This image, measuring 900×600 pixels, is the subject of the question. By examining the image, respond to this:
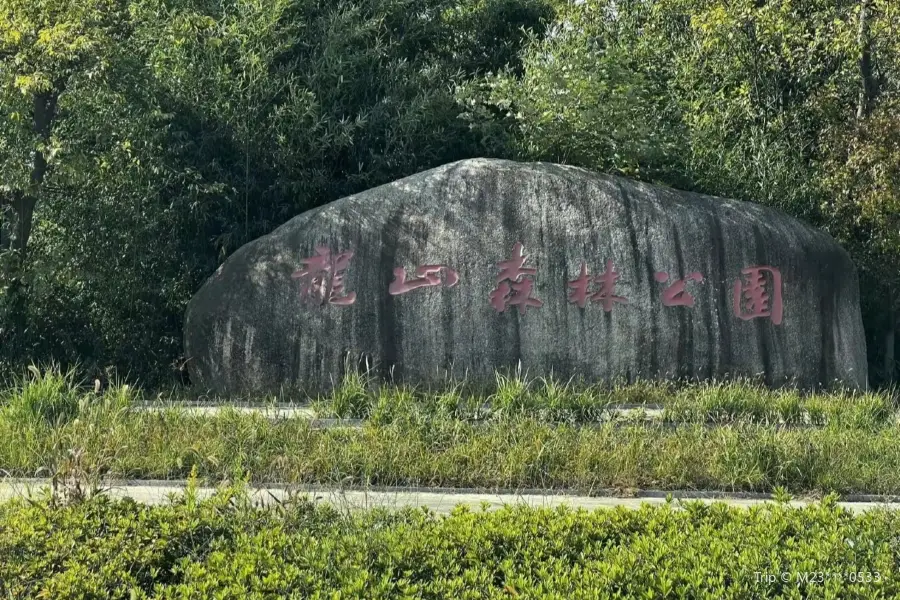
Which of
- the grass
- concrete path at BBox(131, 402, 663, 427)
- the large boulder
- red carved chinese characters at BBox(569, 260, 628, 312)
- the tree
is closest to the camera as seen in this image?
the grass

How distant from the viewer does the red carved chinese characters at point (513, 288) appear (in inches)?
344

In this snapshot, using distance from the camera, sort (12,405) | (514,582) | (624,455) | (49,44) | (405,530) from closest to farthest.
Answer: (514,582) < (405,530) < (624,455) < (12,405) < (49,44)

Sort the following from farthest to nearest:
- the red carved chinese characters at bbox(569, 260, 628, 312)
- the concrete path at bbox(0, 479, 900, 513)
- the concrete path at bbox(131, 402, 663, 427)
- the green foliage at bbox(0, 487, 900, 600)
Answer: the red carved chinese characters at bbox(569, 260, 628, 312), the concrete path at bbox(131, 402, 663, 427), the concrete path at bbox(0, 479, 900, 513), the green foliage at bbox(0, 487, 900, 600)

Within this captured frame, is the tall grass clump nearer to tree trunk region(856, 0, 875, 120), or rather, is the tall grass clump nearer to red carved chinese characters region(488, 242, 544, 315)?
red carved chinese characters region(488, 242, 544, 315)

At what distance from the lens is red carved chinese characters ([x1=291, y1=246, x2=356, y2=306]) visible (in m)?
8.75

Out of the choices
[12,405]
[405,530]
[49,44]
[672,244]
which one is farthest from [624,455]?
[49,44]

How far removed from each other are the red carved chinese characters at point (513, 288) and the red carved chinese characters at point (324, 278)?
1.41 metres

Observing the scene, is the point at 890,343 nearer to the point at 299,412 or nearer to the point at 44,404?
the point at 299,412

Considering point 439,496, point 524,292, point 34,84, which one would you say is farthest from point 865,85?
point 34,84

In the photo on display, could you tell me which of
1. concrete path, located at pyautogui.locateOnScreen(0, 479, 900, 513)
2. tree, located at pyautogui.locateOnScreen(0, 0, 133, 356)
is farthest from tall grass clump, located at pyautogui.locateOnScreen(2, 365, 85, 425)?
tree, located at pyautogui.locateOnScreen(0, 0, 133, 356)

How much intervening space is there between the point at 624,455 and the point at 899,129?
17.8ft

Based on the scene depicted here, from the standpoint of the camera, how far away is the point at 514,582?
326cm

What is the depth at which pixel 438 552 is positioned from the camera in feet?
11.3

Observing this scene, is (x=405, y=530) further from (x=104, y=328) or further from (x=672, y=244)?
(x=104, y=328)
